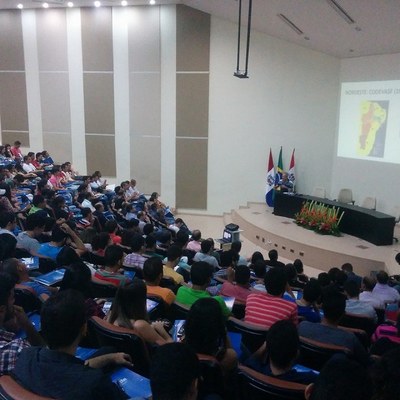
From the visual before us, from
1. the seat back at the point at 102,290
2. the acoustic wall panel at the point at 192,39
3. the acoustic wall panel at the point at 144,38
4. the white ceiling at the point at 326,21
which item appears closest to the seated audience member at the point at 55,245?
the seat back at the point at 102,290

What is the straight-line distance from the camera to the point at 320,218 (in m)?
8.91

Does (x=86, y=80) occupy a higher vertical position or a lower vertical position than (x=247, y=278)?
higher

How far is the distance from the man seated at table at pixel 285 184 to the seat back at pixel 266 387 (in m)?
8.84

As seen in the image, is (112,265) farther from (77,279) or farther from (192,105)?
(192,105)

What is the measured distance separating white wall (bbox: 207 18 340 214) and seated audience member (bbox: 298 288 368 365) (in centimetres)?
839

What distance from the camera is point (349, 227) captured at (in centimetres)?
882

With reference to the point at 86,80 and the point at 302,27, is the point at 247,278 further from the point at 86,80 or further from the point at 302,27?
the point at 86,80

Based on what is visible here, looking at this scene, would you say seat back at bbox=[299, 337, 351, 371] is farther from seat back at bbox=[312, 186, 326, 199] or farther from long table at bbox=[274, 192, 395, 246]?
seat back at bbox=[312, 186, 326, 199]

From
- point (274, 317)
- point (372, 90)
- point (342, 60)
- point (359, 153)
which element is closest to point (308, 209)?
point (359, 153)

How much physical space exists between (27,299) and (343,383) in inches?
83.9

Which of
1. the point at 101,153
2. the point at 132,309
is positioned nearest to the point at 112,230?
the point at 132,309

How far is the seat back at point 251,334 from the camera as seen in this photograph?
2.57m

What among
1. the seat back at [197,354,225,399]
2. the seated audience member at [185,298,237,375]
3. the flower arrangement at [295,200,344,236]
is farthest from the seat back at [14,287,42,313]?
the flower arrangement at [295,200,344,236]

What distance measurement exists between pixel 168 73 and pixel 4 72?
4.58 meters
